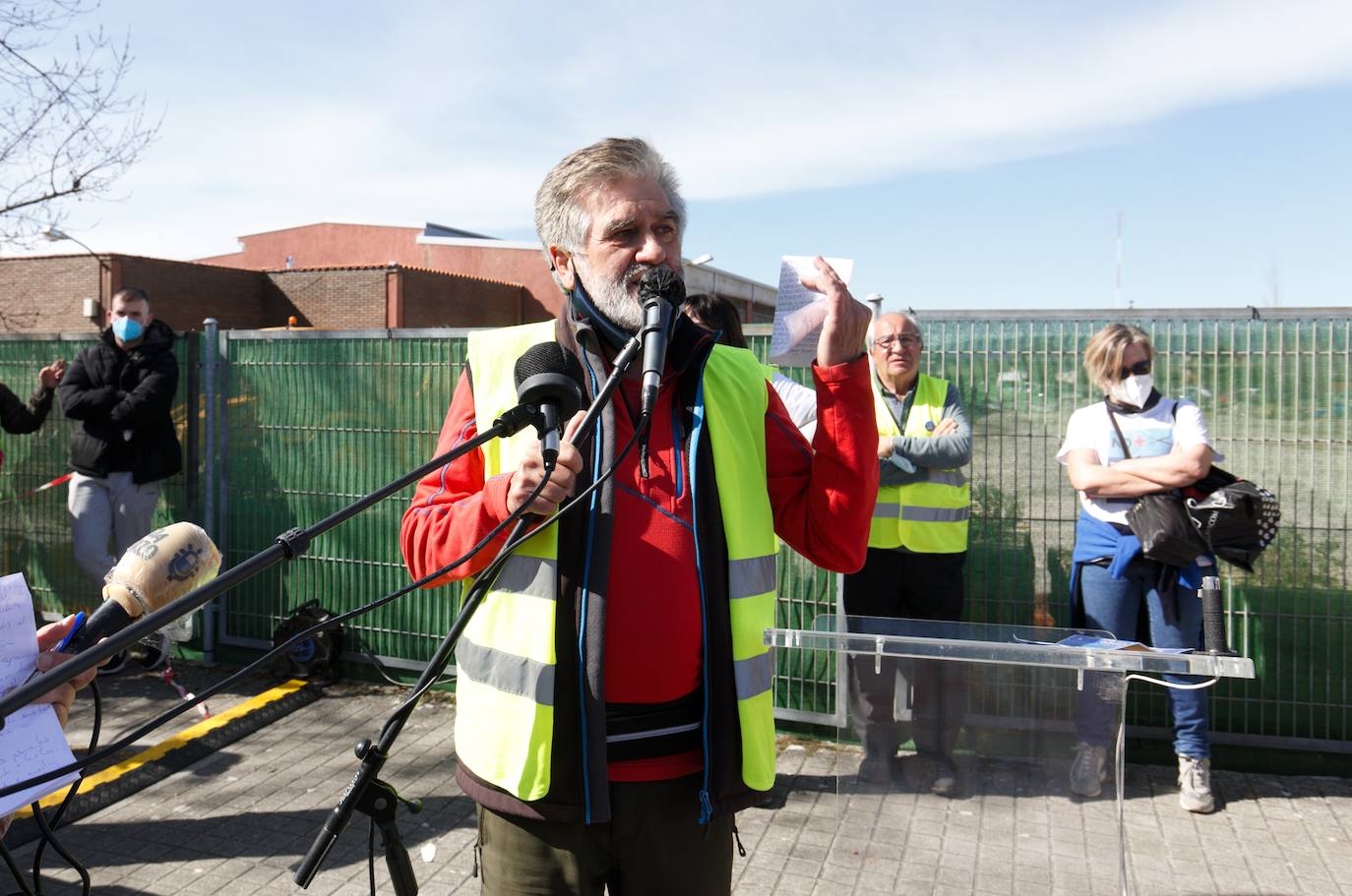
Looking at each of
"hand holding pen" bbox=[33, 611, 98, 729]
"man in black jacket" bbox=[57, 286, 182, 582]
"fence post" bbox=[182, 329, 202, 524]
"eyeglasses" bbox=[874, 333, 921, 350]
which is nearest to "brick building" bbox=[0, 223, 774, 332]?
"fence post" bbox=[182, 329, 202, 524]

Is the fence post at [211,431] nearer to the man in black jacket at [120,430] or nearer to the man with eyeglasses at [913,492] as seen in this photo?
the man in black jacket at [120,430]

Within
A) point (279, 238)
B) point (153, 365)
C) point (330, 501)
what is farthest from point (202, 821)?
point (279, 238)

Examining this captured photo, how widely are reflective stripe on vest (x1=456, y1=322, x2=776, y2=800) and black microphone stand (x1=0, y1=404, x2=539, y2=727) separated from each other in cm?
31

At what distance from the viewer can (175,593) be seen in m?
1.75

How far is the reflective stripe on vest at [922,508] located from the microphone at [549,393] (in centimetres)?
351

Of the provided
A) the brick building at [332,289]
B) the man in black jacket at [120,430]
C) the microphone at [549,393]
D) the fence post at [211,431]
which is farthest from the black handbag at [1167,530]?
the brick building at [332,289]

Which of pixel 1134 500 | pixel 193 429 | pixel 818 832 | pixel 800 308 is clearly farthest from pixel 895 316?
pixel 193 429

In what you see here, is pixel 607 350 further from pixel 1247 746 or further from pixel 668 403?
pixel 1247 746

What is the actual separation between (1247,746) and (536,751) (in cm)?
470

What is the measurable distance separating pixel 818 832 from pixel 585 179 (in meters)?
3.43

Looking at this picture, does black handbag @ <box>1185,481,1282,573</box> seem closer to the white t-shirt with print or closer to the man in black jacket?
the white t-shirt with print

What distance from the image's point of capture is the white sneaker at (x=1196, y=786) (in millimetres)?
4836

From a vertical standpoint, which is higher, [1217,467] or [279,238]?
[279,238]

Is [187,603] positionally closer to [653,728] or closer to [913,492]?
[653,728]
